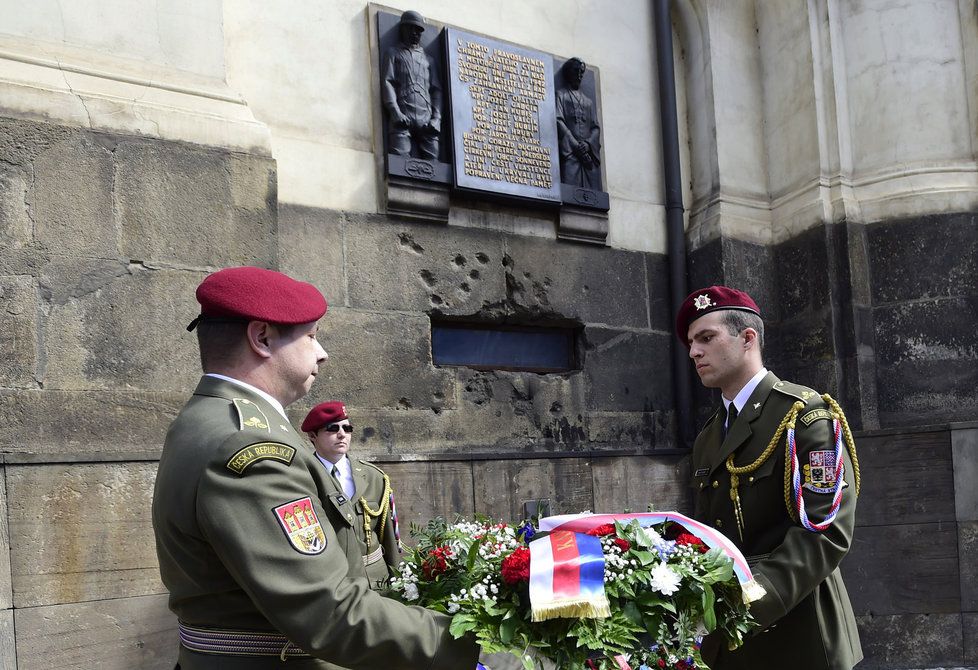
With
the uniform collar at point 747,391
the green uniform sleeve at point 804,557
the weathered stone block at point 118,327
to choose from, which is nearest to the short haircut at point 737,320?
the uniform collar at point 747,391

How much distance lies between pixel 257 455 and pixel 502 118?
4701 millimetres

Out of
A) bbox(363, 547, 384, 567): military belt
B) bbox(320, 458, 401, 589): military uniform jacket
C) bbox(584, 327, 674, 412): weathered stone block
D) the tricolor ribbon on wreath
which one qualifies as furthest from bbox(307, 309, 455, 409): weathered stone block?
the tricolor ribbon on wreath

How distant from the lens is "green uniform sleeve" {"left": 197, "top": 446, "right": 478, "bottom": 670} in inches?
68.6

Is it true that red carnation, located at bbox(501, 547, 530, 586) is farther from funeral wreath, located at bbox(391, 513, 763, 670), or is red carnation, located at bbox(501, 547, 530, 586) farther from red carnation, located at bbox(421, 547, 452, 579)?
red carnation, located at bbox(421, 547, 452, 579)

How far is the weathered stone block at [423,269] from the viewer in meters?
5.54

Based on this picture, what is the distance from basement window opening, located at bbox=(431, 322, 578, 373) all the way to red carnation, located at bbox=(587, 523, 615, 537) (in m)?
3.75

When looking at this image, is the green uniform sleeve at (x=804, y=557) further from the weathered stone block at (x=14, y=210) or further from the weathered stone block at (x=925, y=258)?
the weathered stone block at (x=925, y=258)

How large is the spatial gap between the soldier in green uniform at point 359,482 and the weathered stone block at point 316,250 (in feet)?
2.22

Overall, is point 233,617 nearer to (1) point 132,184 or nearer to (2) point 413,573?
(2) point 413,573

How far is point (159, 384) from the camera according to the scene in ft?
13.8

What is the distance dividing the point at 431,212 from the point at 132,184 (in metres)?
2.01

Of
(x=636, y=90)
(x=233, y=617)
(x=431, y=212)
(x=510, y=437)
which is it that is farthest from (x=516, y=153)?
(x=233, y=617)

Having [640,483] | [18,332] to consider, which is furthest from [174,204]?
[640,483]

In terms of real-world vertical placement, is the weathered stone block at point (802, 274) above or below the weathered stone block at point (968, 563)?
above
